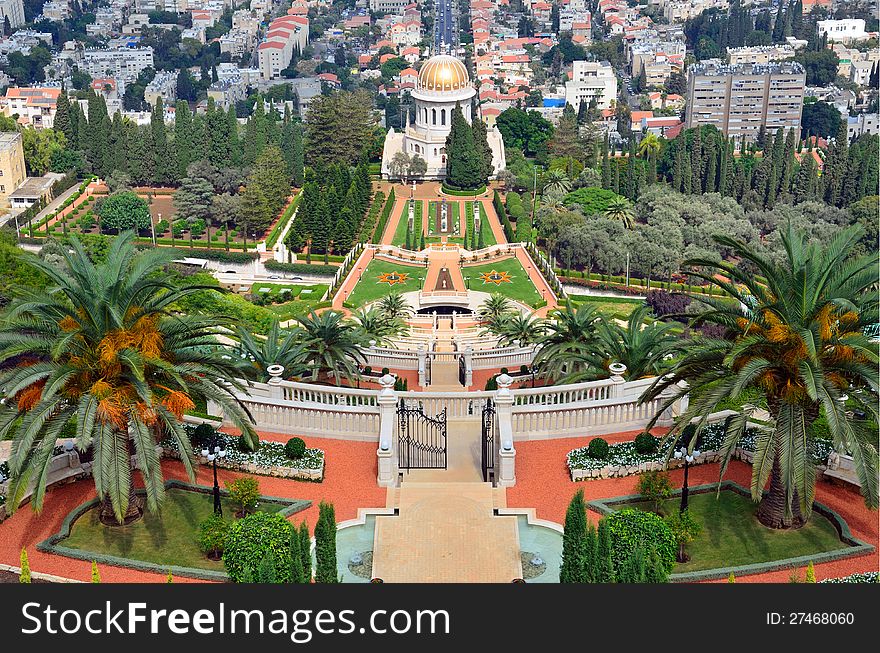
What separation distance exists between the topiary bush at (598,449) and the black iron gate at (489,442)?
2877 millimetres

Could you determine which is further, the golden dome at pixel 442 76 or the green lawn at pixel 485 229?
the golden dome at pixel 442 76

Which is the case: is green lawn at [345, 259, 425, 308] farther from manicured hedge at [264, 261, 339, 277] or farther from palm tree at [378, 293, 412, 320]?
palm tree at [378, 293, 412, 320]

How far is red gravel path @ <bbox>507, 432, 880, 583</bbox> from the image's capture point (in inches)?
1449

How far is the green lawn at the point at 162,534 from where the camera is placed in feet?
117

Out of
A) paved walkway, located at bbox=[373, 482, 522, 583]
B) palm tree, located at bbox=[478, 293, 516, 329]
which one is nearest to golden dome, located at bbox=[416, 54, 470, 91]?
palm tree, located at bbox=[478, 293, 516, 329]

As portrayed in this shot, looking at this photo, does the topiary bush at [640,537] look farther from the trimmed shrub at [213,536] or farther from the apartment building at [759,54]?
the apartment building at [759,54]

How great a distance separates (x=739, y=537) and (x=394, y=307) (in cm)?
4370

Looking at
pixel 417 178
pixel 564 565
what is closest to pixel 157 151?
pixel 417 178

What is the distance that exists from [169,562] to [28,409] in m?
5.58

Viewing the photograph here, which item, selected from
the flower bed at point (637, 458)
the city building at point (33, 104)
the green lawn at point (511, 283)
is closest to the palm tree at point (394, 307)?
the green lawn at point (511, 283)

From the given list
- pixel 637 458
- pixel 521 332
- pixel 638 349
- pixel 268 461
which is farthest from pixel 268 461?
pixel 521 332

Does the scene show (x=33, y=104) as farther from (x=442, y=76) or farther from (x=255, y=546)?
(x=255, y=546)

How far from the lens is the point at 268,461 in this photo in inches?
1574

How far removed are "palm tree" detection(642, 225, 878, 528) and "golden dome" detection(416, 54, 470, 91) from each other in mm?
89189
